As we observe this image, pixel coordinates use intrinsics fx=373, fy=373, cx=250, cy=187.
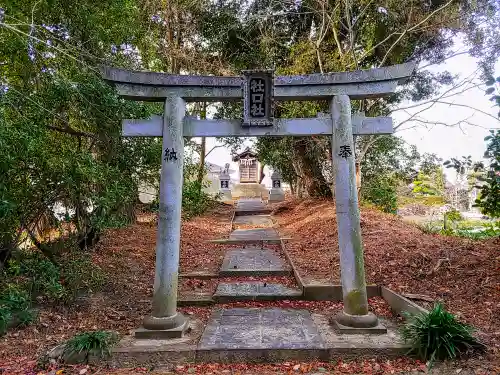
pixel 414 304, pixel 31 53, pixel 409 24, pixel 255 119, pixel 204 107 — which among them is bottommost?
pixel 414 304

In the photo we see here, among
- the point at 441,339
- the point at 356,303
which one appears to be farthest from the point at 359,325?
the point at 441,339

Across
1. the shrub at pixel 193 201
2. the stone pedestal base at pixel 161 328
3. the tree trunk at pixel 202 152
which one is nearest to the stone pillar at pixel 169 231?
the stone pedestal base at pixel 161 328

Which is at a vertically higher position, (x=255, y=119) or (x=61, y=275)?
(x=255, y=119)

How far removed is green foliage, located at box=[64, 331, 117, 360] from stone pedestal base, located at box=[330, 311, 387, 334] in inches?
115

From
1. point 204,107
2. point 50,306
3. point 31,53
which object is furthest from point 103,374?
point 204,107

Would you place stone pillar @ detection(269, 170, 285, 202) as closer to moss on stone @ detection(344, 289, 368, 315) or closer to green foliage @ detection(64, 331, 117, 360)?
moss on stone @ detection(344, 289, 368, 315)

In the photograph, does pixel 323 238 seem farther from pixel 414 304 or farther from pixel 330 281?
pixel 414 304

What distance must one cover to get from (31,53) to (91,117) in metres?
1.39

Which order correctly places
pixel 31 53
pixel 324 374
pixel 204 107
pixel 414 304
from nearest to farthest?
pixel 324 374 → pixel 414 304 → pixel 31 53 → pixel 204 107

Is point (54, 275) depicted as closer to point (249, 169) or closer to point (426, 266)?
point (426, 266)

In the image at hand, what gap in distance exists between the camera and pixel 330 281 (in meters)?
6.70

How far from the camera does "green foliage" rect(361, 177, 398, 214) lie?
14.2m

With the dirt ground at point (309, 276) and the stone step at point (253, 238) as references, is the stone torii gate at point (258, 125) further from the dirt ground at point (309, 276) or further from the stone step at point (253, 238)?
the stone step at point (253, 238)

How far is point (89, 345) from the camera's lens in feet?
14.1
